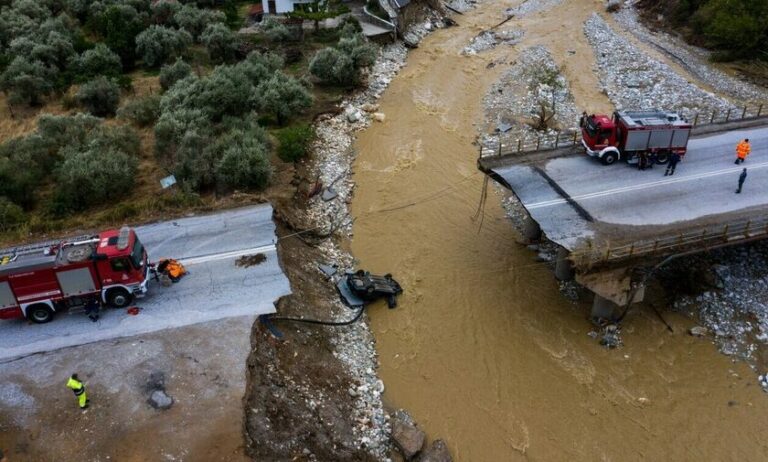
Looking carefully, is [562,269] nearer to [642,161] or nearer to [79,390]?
[642,161]

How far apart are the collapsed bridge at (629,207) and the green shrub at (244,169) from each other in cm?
974

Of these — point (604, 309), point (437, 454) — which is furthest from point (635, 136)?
point (437, 454)

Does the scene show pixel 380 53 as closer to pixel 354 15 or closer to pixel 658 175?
pixel 354 15

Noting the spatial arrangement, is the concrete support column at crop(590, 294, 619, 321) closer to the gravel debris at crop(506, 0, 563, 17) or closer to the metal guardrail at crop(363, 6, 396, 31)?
the metal guardrail at crop(363, 6, 396, 31)

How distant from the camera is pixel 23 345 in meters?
17.3

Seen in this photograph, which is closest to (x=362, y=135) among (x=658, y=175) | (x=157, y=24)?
(x=658, y=175)

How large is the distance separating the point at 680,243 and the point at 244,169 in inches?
678

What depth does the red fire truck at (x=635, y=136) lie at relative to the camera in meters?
21.9

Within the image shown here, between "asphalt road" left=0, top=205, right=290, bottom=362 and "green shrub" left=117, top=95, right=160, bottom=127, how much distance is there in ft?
41.8

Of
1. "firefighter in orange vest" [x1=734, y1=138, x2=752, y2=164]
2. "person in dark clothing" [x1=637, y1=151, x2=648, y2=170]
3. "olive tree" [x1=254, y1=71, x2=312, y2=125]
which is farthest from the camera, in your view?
"olive tree" [x1=254, y1=71, x2=312, y2=125]

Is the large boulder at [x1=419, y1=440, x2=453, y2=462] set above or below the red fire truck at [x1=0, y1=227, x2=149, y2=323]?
below

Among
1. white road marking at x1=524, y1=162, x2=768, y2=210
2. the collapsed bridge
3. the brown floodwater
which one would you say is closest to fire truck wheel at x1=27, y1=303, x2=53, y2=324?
the brown floodwater

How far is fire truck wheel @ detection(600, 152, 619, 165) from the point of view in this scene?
74.3ft

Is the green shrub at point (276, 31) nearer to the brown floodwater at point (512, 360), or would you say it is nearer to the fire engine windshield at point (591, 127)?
the brown floodwater at point (512, 360)
